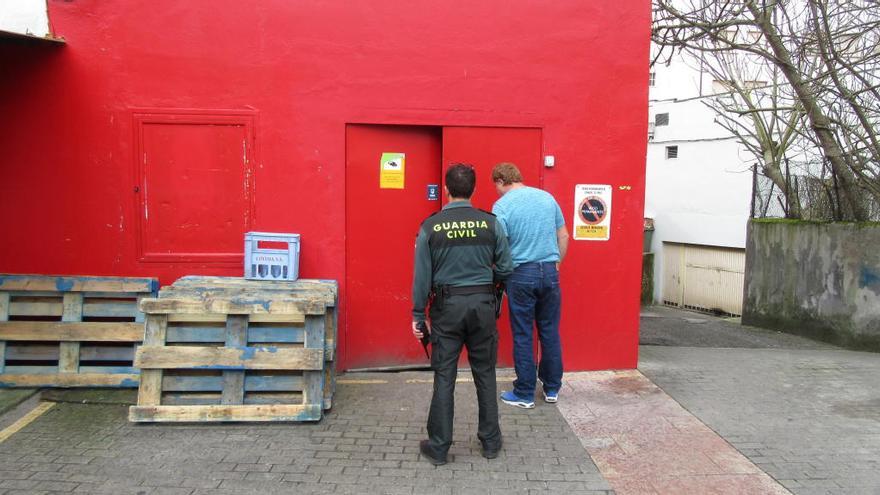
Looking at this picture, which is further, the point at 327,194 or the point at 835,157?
the point at 835,157

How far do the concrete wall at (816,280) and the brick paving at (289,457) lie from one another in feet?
19.1

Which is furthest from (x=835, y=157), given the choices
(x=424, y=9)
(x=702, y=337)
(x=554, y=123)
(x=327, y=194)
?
(x=327, y=194)

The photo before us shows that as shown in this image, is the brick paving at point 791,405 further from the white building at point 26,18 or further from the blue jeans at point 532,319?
the white building at point 26,18

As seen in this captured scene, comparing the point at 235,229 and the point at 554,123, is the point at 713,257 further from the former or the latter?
the point at 235,229

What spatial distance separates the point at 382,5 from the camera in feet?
17.4

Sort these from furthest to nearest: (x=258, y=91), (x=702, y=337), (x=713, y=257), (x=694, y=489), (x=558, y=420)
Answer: (x=713, y=257) < (x=702, y=337) < (x=258, y=91) < (x=558, y=420) < (x=694, y=489)

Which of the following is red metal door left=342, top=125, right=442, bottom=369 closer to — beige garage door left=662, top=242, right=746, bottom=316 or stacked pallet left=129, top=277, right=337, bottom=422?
stacked pallet left=129, top=277, right=337, bottom=422

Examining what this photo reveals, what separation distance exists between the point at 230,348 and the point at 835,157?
8636 millimetres

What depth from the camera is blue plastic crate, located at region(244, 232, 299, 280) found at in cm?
518

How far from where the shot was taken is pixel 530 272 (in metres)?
4.60

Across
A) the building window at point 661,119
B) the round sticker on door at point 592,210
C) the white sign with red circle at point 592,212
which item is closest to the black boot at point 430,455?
A: the white sign with red circle at point 592,212

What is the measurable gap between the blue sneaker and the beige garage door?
539 inches

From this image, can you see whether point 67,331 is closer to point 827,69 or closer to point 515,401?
point 515,401

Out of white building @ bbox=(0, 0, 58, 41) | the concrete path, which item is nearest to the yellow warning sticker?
the concrete path
